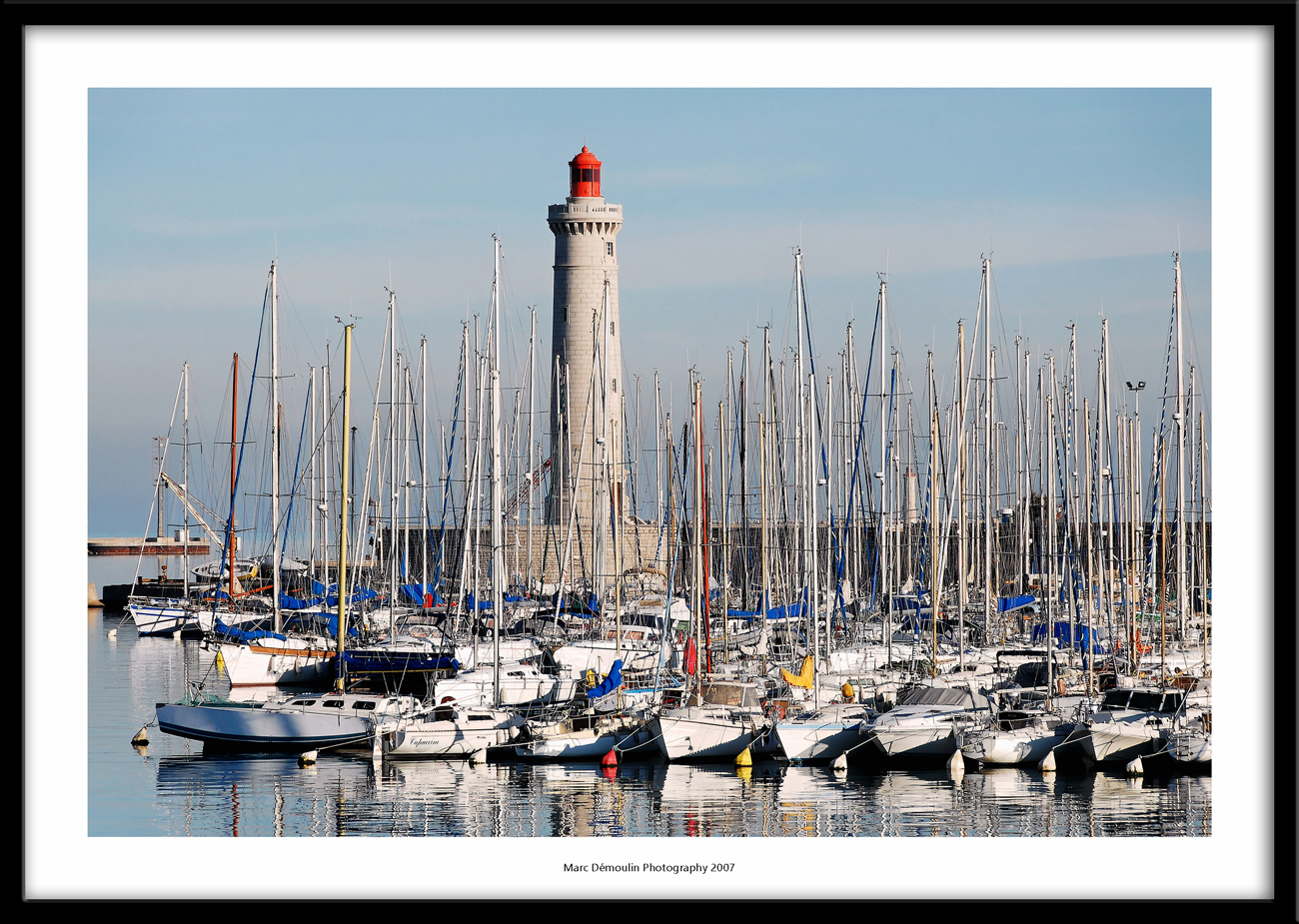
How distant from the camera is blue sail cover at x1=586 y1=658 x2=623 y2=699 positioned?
81.6 feet

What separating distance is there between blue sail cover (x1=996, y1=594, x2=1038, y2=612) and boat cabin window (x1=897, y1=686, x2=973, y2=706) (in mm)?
14105

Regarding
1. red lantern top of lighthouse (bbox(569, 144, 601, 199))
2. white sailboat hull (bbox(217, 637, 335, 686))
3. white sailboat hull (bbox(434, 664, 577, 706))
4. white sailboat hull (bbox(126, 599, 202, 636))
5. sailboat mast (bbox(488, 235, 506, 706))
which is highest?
red lantern top of lighthouse (bbox(569, 144, 601, 199))

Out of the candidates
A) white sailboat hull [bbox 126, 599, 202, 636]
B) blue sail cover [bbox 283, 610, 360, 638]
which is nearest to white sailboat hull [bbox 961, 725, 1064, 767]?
blue sail cover [bbox 283, 610, 360, 638]

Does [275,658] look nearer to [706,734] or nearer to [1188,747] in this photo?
[706,734]

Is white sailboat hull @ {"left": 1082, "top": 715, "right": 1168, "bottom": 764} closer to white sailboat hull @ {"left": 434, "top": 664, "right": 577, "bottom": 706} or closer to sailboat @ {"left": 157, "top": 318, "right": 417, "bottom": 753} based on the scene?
white sailboat hull @ {"left": 434, "top": 664, "right": 577, "bottom": 706}

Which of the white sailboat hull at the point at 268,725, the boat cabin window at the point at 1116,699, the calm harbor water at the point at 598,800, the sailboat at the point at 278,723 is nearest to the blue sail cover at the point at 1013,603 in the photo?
the boat cabin window at the point at 1116,699

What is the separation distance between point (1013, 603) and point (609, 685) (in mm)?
15152

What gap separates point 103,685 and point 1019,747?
21.6 metres

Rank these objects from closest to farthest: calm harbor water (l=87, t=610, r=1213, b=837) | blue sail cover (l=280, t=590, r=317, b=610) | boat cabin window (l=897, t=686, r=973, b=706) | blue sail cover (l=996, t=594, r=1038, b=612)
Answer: calm harbor water (l=87, t=610, r=1213, b=837)
boat cabin window (l=897, t=686, r=973, b=706)
blue sail cover (l=996, t=594, r=1038, b=612)
blue sail cover (l=280, t=590, r=317, b=610)

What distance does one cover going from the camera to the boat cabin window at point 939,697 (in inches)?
886

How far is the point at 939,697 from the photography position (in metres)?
22.6

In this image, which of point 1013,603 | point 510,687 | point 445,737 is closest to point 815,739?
point 445,737

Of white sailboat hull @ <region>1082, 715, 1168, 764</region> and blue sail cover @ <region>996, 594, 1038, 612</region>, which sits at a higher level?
blue sail cover @ <region>996, 594, 1038, 612</region>
